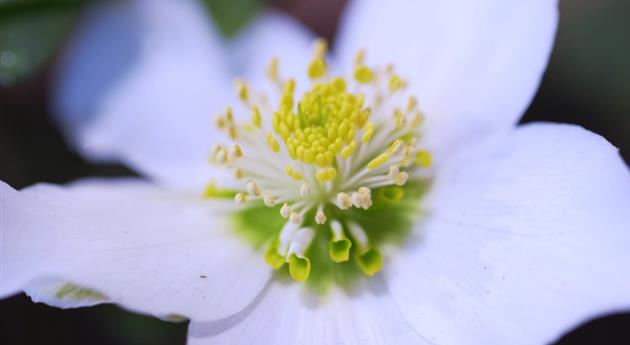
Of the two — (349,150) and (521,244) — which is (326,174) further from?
(521,244)

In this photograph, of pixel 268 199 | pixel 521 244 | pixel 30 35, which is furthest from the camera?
pixel 30 35

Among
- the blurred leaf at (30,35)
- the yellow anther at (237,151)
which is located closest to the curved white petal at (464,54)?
the yellow anther at (237,151)

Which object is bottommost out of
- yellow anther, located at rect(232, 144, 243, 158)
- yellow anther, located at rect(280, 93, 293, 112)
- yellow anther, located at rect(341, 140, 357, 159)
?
yellow anther, located at rect(232, 144, 243, 158)

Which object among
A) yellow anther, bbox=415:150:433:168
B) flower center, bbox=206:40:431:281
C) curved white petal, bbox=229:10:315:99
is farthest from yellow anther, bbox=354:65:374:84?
curved white petal, bbox=229:10:315:99

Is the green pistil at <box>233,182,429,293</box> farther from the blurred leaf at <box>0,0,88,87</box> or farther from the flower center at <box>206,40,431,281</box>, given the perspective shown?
the blurred leaf at <box>0,0,88,87</box>

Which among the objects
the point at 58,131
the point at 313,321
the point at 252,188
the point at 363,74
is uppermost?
the point at 363,74

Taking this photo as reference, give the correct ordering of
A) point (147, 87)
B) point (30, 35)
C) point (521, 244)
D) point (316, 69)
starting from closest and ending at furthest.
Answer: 1. point (521, 244)
2. point (316, 69)
3. point (147, 87)
4. point (30, 35)

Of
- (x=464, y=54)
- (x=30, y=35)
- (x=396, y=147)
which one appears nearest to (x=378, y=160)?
(x=396, y=147)
